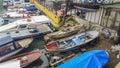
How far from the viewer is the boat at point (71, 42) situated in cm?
1766

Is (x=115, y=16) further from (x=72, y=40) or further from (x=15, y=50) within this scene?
(x=15, y=50)

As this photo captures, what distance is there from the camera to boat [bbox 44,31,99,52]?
17661mm

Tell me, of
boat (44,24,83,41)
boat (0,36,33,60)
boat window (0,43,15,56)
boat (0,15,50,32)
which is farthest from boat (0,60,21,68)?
boat (0,15,50,32)

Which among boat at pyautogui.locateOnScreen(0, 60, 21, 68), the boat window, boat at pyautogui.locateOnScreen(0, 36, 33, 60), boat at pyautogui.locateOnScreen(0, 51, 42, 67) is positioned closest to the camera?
boat at pyautogui.locateOnScreen(0, 60, 21, 68)

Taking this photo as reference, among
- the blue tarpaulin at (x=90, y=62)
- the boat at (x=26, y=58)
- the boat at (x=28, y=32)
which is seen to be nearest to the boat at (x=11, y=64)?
the boat at (x=26, y=58)

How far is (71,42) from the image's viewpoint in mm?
18828

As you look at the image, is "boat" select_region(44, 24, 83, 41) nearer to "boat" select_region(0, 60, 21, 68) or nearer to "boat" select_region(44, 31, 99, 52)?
"boat" select_region(44, 31, 99, 52)

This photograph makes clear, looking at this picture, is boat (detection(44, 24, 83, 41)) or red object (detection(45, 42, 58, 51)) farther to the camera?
boat (detection(44, 24, 83, 41))

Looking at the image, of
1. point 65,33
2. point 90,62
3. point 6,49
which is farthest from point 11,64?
point 65,33

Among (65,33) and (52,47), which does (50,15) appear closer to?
(65,33)

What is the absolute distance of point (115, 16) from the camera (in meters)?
18.4

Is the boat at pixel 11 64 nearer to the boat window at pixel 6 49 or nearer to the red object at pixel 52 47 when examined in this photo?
the boat window at pixel 6 49

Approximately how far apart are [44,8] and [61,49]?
55.6 feet

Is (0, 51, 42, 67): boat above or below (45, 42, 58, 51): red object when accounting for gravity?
below
